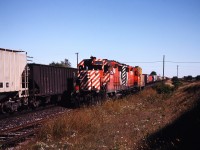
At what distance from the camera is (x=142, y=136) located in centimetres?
942

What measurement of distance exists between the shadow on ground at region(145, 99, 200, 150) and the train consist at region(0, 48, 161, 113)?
964 cm

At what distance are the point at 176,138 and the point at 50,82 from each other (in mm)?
14679

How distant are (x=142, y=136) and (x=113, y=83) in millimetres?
15478

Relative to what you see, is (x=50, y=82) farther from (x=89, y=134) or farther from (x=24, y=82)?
(x=89, y=134)

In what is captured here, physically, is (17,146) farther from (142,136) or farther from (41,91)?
(41,91)

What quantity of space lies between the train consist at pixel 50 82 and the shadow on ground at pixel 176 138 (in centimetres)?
964

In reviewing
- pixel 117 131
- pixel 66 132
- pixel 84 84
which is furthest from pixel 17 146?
pixel 84 84

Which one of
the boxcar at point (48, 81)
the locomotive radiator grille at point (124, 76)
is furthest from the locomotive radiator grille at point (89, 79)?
the locomotive radiator grille at point (124, 76)

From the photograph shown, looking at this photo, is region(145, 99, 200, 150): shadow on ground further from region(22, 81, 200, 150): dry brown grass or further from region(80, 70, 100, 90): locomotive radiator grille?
region(80, 70, 100, 90): locomotive radiator grille

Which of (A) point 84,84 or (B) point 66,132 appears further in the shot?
(A) point 84,84

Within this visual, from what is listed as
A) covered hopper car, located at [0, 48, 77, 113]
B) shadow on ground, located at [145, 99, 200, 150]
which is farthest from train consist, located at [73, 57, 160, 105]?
shadow on ground, located at [145, 99, 200, 150]

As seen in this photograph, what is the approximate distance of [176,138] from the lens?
8.24 meters

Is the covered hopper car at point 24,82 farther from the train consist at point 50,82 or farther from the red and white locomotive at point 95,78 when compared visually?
the red and white locomotive at point 95,78

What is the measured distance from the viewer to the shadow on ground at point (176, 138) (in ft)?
23.8
